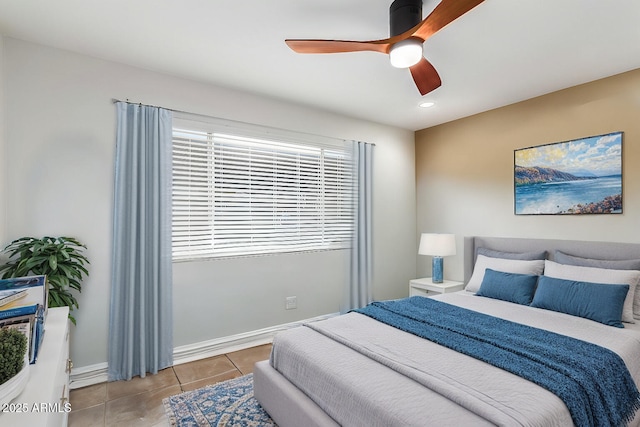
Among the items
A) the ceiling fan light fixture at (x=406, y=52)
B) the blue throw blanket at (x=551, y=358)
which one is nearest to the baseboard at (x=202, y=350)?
the blue throw blanket at (x=551, y=358)

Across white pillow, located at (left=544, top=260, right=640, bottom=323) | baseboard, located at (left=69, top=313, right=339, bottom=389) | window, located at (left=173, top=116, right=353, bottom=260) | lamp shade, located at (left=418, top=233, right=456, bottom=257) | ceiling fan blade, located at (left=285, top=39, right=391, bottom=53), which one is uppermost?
ceiling fan blade, located at (left=285, top=39, right=391, bottom=53)

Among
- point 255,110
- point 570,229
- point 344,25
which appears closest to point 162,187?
point 255,110

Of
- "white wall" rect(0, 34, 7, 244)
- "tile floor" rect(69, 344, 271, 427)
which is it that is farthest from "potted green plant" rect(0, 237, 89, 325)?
"tile floor" rect(69, 344, 271, 427)

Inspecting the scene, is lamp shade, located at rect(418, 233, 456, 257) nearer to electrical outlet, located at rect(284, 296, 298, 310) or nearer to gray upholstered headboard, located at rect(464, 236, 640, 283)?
gray upholstered headboard, located at rect(464, 236, 640, 283)

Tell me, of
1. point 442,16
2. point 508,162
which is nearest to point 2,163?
point 442,16

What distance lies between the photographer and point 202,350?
10.6 ft

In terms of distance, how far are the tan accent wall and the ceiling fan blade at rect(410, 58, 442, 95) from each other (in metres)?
1.96

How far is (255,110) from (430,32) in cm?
214

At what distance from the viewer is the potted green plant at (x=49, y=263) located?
226 centimetres

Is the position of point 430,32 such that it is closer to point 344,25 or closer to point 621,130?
point 344,25

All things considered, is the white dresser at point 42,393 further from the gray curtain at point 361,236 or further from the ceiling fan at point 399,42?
Result: the gray curtain at point 361,236

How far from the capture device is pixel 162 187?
2.96 meters

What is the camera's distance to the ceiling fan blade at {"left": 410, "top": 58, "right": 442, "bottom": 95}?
2225 millimetres

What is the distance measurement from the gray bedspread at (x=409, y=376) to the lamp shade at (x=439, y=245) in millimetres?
1493
